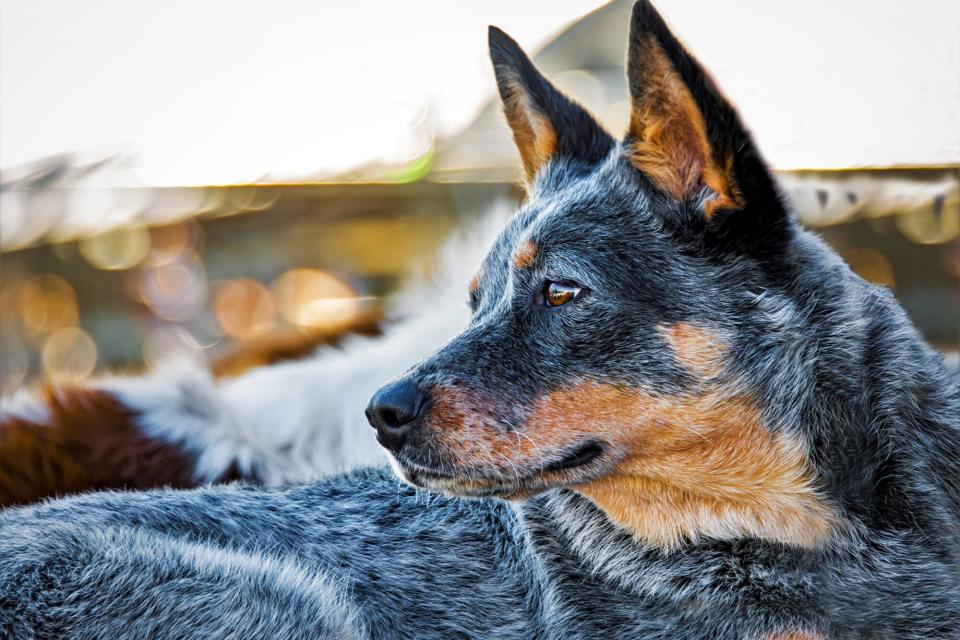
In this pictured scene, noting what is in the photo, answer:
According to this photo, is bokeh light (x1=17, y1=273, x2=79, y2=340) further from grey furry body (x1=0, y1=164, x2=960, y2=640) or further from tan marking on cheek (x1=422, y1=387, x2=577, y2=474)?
tan marking on cheek (x1=422, y1=387, x2=577, y2=474)

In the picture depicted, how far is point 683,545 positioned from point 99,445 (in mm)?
1991

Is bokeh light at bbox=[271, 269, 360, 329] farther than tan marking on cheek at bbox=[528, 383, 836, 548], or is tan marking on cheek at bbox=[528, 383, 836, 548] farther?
bokeh light at bbox=[271, 269, 360, 329]

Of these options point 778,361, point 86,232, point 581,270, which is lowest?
point 86,232

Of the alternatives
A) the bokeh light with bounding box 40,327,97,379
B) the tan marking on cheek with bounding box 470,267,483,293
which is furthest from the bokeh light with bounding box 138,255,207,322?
the tan marking on cheek with bounding box 470,267,483,293

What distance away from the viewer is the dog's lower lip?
192 cm

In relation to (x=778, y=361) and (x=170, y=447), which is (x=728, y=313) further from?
(x=170, y=447)

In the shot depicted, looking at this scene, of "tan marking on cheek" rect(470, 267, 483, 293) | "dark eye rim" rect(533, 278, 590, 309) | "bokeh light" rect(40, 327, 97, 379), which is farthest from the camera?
"bokeh light" rect(40, 327, 97, 379)

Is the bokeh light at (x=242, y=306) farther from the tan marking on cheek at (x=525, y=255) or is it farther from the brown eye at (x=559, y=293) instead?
the brown eye at (x=559, y=293)

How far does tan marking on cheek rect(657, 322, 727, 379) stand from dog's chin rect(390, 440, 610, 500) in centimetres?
28

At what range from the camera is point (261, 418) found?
3283 mm

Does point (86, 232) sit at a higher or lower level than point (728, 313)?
lower

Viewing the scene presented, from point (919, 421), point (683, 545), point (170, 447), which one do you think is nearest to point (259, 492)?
point (170, 447)

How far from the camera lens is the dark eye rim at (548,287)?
2.07 m

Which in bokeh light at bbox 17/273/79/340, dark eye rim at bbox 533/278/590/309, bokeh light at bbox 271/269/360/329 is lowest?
bokeh light at bbox 271/269/360/329
